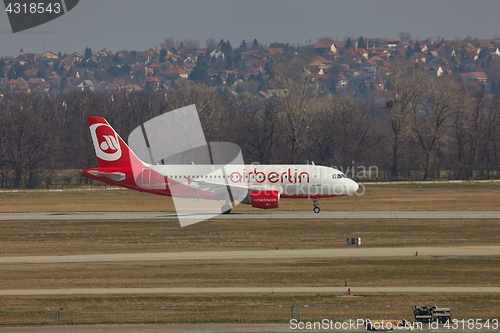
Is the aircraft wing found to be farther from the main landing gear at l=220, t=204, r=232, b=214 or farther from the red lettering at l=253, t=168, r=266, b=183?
the main landing gear at l=220, t=204, r=232, b=214

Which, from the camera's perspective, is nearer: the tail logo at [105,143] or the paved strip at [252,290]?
the paved strip at [252,290]

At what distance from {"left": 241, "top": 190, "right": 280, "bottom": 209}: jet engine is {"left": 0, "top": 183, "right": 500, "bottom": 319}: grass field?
3.22 m

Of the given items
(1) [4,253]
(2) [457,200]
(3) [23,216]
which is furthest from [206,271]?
(2) [457,200]

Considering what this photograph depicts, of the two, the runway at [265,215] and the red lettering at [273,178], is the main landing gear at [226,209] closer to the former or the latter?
the runway at [265,215]

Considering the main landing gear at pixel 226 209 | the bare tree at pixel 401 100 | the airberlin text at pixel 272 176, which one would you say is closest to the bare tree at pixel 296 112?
the bare tree at pixel 401 100

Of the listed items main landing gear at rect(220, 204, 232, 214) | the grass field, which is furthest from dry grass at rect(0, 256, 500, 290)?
main landing gear at rect(220, 204, 232, 214)

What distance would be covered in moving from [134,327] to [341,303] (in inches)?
336

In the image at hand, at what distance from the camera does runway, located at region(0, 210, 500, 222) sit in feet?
190

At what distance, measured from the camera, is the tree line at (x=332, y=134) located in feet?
313

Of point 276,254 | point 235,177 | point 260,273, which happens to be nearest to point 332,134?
point 235,177

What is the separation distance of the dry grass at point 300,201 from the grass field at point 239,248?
0.17 metres

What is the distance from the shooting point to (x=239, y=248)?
1770 inches

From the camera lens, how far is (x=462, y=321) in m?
28.6

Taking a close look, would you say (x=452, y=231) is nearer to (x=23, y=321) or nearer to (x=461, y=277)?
(x=461, y=277)
